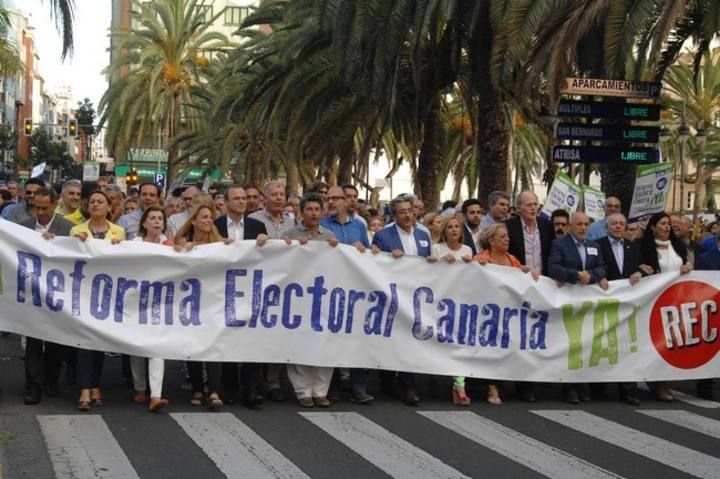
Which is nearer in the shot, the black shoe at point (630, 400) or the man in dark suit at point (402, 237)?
the man in dark suit at point (402, 237)

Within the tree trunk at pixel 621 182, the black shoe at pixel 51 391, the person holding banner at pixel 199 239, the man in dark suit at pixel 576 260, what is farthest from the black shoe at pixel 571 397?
the tree trunk at pixel 621 182

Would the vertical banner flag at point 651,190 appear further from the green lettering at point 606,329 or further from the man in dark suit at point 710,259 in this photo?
the green lettering at point 606,329

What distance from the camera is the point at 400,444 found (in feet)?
25.9

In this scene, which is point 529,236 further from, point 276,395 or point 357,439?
point 357,439

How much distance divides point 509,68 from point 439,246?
590cm

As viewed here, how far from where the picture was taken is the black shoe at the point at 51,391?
945 cm

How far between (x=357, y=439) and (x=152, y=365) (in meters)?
1.96

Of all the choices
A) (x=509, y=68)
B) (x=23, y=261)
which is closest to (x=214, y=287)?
(x=23, y=261)

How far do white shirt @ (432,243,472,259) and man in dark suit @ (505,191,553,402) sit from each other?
0.81 metres

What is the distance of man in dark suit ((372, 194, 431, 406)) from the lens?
9.93 metres

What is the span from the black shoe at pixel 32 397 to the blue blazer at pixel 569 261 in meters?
4.52

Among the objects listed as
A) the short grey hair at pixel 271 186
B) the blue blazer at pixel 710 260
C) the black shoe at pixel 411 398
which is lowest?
the black shoe at pixel 411 398

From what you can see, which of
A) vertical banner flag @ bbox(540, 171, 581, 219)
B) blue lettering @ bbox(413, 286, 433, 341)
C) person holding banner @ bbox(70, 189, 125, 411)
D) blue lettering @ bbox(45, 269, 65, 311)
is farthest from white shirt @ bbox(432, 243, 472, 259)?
vertical banner flag @ bbox(540, 171, 581, 219)

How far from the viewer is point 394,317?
9.66 m
